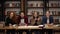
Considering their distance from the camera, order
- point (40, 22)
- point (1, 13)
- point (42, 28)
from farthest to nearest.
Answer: point (1, 13)
point (40, 22)
point (42, 28)

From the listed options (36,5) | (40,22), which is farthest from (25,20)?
(36,5)

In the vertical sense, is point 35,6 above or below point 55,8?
above

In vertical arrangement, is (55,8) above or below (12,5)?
below

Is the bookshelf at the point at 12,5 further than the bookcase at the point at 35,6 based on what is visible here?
Yes

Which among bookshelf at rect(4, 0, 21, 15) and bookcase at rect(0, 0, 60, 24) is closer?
bookcase at rect(0, 0, 60, 24)

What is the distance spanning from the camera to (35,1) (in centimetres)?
777

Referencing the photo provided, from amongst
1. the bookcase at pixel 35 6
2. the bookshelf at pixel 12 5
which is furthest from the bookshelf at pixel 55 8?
the bookshelf at pixel 12 5

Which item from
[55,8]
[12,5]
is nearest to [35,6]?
[55,8]

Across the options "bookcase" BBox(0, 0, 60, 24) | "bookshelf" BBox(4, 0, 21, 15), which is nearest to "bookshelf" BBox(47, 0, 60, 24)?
"bookcase" BBox(0, 0, 60, 24)

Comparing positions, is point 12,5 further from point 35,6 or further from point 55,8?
point 55,8

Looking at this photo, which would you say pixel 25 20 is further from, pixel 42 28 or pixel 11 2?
pixel 11 2

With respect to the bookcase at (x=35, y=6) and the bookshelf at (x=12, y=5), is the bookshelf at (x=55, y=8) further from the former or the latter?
the bookshelf at (x=12, y=5)

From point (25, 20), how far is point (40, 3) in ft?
5.94

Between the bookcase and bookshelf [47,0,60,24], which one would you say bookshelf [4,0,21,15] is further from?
bookshelf [47,0,60,24]
